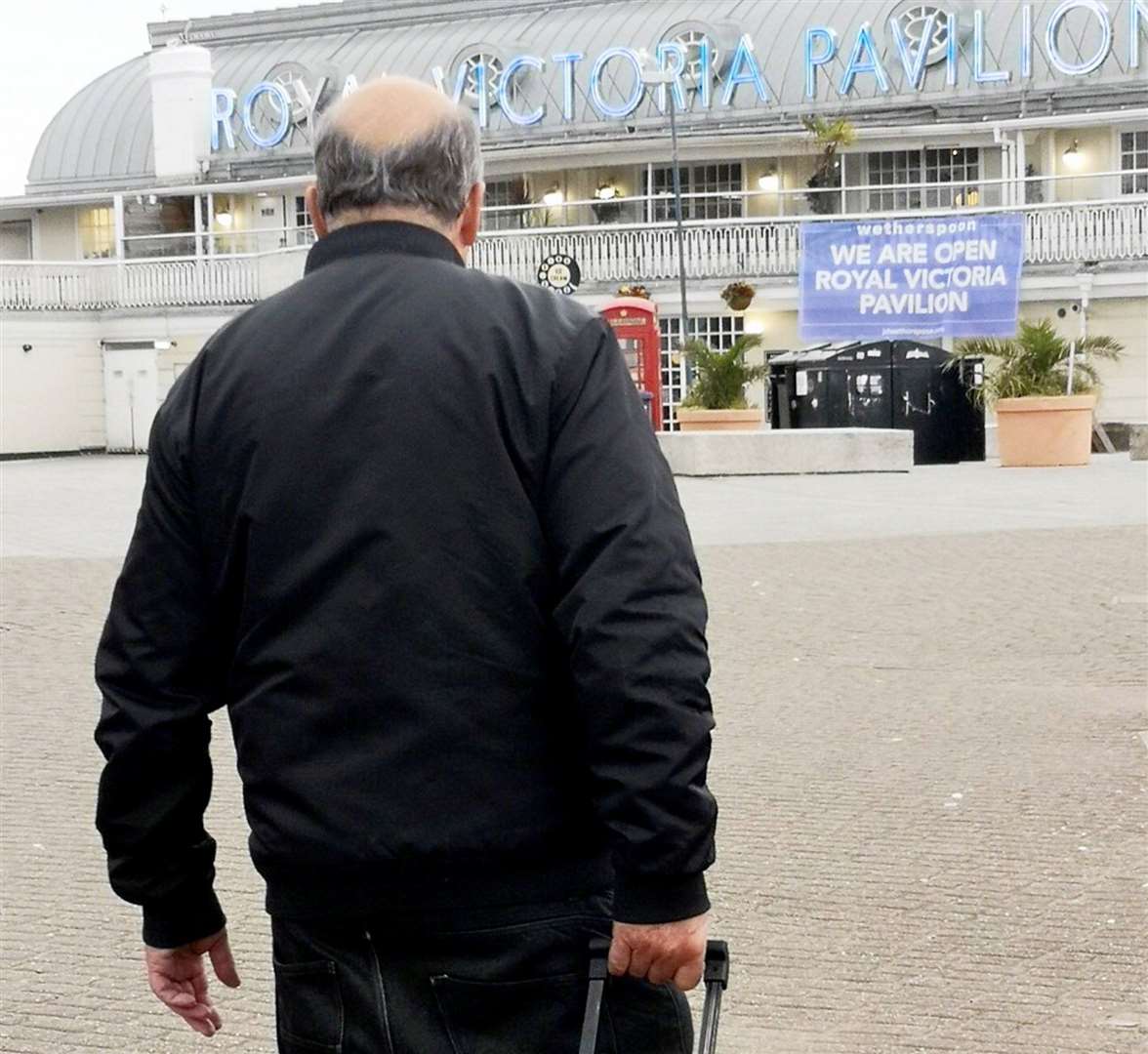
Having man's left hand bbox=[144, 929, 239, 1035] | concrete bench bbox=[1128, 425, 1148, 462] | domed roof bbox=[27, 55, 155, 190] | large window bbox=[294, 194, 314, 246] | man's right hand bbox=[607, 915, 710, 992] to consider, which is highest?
domed roof bbox=[27, 55, 155, 190]

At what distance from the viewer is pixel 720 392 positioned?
3034 cm

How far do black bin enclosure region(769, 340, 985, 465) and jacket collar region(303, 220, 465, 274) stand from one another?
27.9 meters

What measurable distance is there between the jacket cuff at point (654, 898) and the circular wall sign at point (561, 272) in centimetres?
3503

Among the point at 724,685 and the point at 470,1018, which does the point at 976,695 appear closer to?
the point at 724,685

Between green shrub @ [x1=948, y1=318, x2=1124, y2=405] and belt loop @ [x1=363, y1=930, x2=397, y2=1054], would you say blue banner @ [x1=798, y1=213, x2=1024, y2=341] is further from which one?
belt loop @ [x1=363, y1=930, x2=397, y2=1054]

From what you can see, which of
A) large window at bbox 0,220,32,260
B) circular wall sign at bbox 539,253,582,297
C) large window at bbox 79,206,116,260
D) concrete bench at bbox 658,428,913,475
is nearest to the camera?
concrete bench at bbox 658,428,913,475

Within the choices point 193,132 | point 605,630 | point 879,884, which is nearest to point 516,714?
point 605,630

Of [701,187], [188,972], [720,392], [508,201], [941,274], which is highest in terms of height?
[701,187]

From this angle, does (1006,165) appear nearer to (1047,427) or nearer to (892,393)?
(892,393)

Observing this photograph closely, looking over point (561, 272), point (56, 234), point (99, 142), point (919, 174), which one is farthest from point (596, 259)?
point (99, 142)

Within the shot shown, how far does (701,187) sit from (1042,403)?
18345mm

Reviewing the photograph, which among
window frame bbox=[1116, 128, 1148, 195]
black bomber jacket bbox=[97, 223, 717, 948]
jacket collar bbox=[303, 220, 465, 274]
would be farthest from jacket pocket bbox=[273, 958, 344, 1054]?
window frame bbox=[1116, 128, 1148, 195]

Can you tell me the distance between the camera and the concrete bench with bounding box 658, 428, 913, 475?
27.4m

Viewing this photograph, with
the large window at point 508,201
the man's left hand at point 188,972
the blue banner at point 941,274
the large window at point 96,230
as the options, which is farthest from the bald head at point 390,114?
the large window at point 96,230
